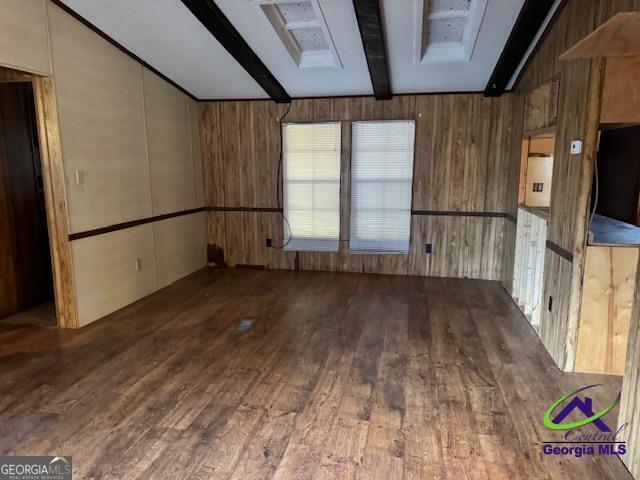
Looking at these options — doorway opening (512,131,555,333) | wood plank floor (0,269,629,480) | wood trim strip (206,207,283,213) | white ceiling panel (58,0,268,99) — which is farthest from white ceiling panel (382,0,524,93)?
wood plank floor (0,269,629,480)

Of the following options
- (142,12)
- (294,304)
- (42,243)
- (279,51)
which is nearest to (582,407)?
(294,304)

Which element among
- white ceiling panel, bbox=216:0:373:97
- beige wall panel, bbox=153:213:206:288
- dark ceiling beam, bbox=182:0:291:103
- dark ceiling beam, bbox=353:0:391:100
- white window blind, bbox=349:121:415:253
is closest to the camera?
dark ceiling beam, bbox=353:0:391:100

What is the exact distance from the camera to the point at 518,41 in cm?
357

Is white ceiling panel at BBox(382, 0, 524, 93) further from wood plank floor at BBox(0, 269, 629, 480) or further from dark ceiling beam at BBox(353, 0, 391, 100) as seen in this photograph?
wood plank floor at BBox(0, 269, 629, 480)

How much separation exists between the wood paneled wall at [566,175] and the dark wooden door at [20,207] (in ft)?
15.1

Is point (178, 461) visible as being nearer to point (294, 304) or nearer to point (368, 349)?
point (368, 349)

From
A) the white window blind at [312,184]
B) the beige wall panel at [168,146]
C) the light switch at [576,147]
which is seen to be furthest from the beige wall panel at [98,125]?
the light switch at [576,147]

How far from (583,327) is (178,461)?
2513 millimetres

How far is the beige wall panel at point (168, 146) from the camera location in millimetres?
Result: 4504

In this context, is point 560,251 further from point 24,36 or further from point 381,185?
point 24,36

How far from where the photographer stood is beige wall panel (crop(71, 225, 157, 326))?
11.8 feet

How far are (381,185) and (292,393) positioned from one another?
3211 mm

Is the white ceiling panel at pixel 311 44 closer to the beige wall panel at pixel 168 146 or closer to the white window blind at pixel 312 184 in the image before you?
the white window blind at pixel 312 184

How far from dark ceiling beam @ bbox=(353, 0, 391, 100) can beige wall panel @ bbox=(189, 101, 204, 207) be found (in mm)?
2338
